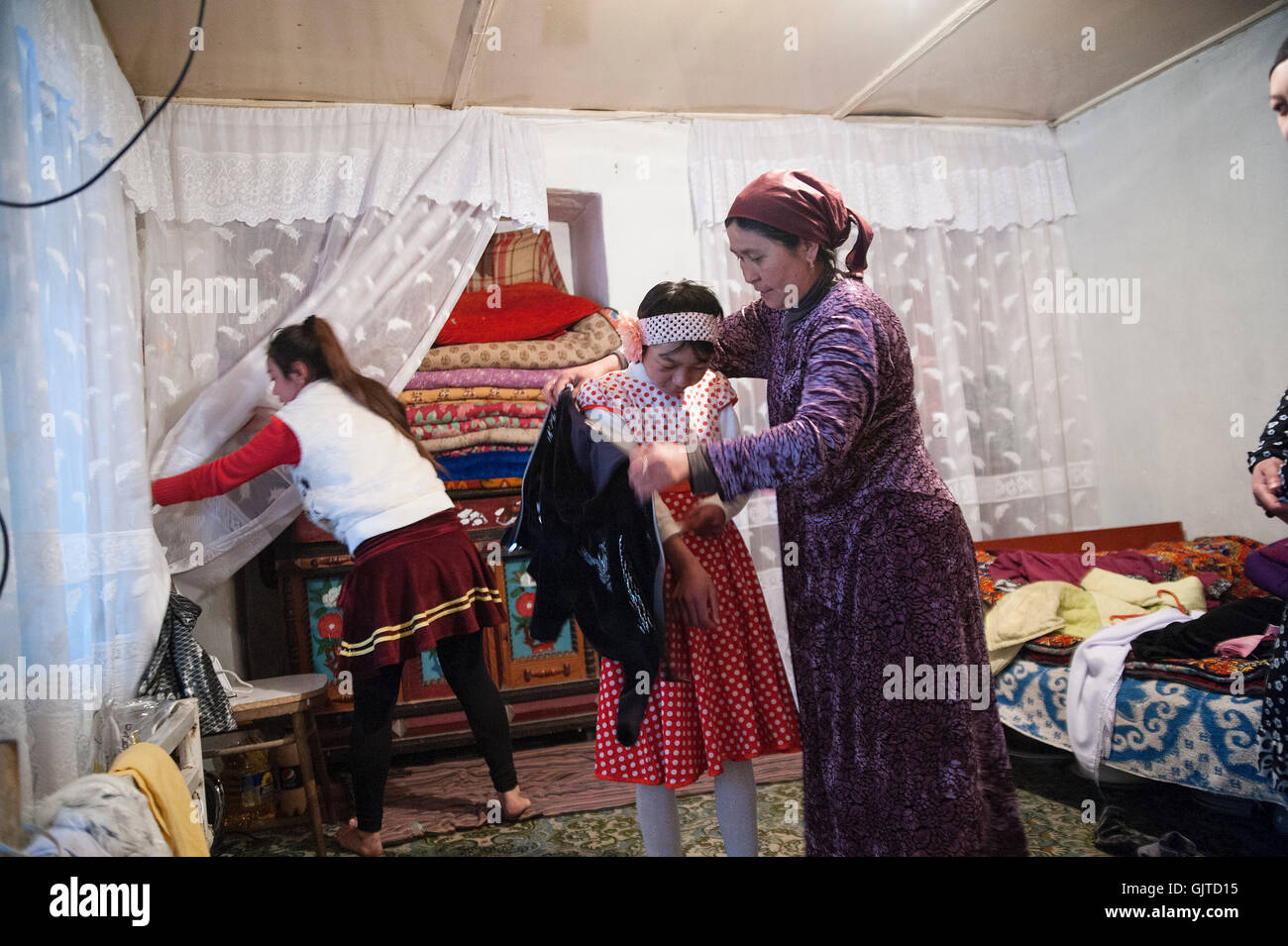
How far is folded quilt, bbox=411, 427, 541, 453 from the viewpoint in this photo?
112 inches

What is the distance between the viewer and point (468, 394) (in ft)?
9.53

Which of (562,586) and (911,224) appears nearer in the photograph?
(562,586)

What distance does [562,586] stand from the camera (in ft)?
5.33

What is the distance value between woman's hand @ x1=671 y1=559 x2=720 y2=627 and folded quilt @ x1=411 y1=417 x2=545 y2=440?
5.10ft

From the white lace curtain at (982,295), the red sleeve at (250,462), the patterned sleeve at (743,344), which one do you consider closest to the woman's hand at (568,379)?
the patterned sleeve at (743,344)

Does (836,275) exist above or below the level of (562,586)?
above

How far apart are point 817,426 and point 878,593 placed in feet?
1.10

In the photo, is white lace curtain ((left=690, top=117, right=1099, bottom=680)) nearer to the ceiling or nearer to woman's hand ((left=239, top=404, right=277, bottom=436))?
the ceiling

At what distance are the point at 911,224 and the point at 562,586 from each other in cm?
227

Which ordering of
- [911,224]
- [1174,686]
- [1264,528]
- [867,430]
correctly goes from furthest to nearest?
[911,224], [1264,528], [1174,686], [867,430]

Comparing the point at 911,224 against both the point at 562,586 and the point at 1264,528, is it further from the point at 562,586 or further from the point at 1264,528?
the point at 562,586

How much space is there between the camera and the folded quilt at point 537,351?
2912mm

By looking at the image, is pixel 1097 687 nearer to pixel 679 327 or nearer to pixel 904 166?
pixel 679 327
